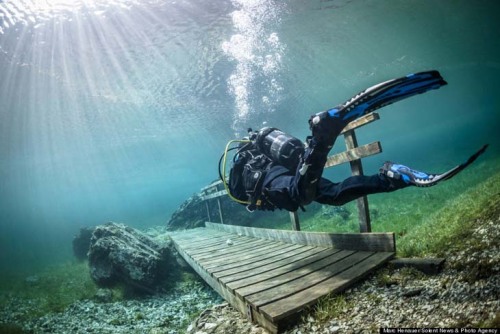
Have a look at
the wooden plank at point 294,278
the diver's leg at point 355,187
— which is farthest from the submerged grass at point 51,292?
the diver's leg at point 355,187

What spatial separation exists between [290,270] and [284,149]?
1998mm

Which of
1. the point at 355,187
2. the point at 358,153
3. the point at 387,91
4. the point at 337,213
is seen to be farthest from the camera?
the point at 337,213

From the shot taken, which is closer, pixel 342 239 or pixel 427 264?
pixel 427 264

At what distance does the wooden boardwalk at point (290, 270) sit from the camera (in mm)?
3059

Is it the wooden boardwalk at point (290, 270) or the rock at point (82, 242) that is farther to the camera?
the rock at point (82, 242)

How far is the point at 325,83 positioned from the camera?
27.5m

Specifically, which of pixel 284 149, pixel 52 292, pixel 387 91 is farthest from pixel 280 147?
pixel 52 292

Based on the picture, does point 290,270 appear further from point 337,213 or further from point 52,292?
point 52,292

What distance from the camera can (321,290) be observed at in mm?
3176

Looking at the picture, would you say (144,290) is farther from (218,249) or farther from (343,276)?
(343,276)

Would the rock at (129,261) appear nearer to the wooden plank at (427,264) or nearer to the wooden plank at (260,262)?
the wooden plank at (260,262)

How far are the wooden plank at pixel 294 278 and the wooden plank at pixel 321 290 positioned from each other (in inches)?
5.7

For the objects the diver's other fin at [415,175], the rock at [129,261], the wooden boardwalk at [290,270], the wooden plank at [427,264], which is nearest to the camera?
the diver's other fin at [415,175]

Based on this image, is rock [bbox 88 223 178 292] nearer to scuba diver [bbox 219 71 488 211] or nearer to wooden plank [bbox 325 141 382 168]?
scuba diver [bbox 219 71 488 211]
